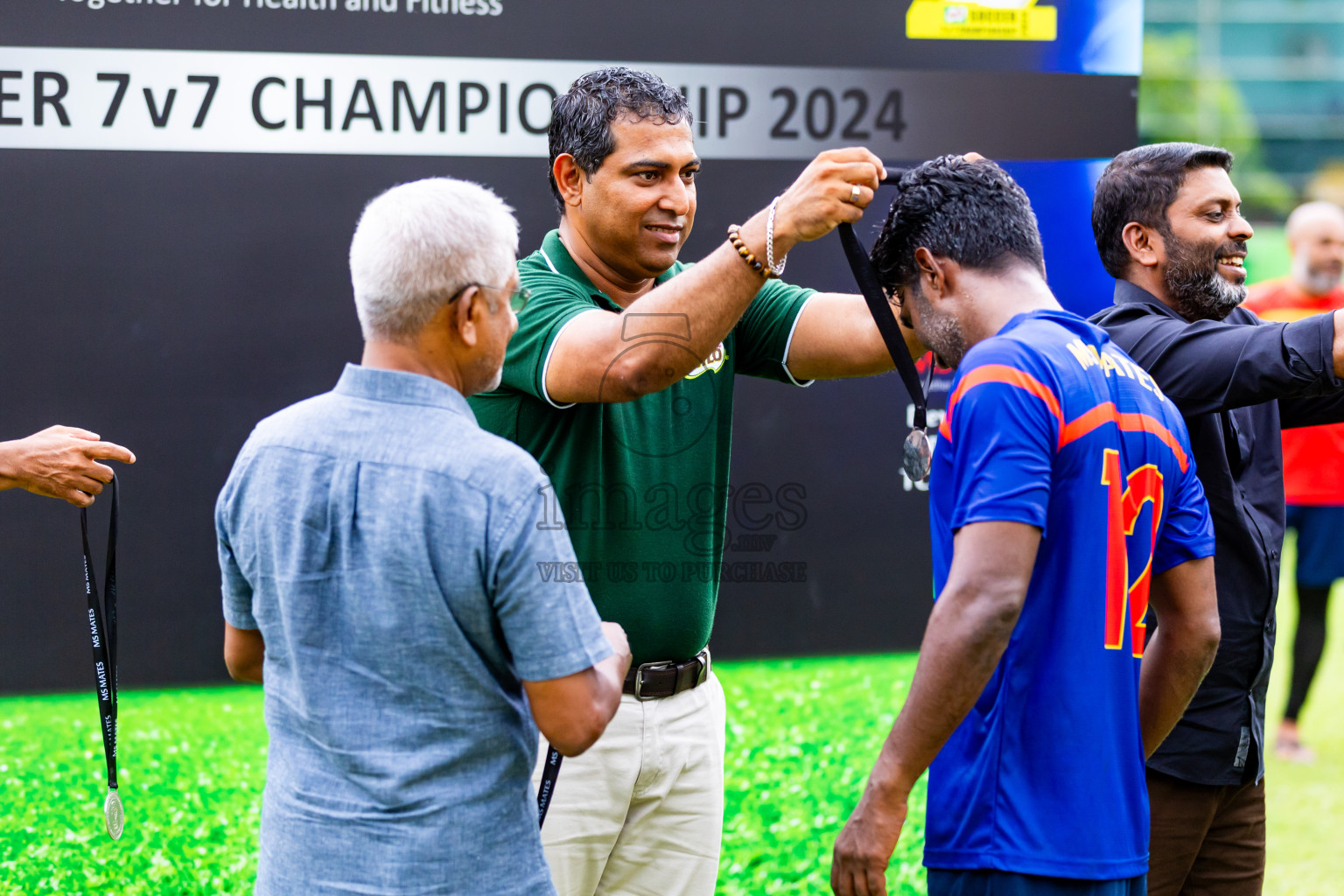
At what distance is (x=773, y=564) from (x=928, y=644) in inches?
67.8

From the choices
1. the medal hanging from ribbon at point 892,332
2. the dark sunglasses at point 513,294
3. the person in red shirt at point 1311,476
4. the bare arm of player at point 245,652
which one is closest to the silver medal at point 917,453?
the medal hanging from ribbon at point 892,332

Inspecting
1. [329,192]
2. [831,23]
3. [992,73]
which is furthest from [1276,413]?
[329,192]

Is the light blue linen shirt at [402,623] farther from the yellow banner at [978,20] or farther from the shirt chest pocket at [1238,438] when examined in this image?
the yellow banner at [978,20]

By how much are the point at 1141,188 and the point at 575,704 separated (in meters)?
1.62

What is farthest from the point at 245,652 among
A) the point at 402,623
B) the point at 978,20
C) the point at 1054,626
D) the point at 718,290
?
the point at 978,20

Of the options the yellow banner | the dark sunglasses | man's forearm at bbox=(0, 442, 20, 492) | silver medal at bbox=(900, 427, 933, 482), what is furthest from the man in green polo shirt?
the yellow banner

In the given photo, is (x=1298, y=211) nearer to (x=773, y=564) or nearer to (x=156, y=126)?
(x=773, y=564)

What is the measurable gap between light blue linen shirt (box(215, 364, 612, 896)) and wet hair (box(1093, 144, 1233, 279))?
149 centimetres

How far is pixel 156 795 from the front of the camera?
9.91ft

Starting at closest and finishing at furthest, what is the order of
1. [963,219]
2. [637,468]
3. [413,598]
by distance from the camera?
1. [413,598]
2. [963,219]
3. [637,468]

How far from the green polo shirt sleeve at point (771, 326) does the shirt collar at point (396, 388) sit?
0.99 metres

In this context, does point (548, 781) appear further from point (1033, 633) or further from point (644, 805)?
point (1033, 633)

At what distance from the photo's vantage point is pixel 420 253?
138cm

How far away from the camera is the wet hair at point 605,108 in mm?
2135
